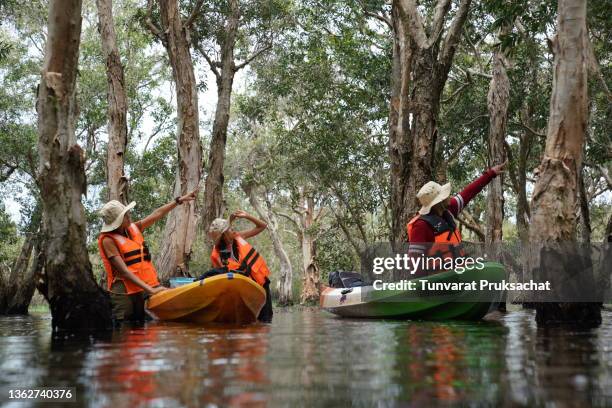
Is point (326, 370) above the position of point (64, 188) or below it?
below

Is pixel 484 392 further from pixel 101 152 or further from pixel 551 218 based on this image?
pixel 101 152

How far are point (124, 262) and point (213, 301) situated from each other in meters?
1.19

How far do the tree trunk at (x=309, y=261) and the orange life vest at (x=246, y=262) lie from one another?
23.8 metres

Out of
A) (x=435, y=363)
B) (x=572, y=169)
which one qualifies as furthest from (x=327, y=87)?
(x=435, y=363)

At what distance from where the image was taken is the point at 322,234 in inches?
1347

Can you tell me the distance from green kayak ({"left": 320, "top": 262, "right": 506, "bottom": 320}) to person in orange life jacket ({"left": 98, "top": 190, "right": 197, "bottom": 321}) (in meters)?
3.03

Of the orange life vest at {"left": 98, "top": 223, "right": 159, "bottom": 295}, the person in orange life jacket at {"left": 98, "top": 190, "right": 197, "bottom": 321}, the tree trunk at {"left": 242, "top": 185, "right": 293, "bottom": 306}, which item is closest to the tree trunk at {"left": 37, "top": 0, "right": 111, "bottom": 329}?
the person in orange life jacket at {"left": 98, "top": 190, "right": 197, "bottom": 321}

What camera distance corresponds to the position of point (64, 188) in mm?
6789

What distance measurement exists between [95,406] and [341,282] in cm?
972

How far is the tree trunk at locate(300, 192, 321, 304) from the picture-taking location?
33.9 m

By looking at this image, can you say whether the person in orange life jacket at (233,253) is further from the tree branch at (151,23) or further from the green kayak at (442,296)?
the tree branch at (151,23)

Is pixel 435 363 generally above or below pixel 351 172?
below

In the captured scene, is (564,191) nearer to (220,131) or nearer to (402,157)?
(402,157)

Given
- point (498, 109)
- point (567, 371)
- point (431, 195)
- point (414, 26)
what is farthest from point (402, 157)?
point (567, 371)
